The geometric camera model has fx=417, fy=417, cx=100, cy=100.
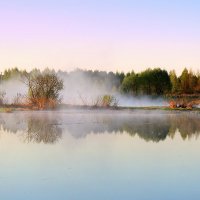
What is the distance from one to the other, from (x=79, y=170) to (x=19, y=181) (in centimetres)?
115

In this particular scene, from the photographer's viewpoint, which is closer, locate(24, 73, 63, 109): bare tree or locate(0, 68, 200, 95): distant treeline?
locate(24, 73, 63, 109): bare tree

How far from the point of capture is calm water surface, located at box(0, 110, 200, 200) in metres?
5.86

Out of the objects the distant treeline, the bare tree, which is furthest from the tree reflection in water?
the distant treeline

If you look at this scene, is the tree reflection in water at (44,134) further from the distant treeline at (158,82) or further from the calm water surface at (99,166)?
Answer: the distant treeline at (158,82)

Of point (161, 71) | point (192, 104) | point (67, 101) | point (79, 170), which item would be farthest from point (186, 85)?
point (79, 170)

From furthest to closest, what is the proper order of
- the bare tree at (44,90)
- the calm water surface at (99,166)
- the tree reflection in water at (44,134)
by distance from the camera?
the bare tree at (44,90)
the tree reflection in water at (44,134)
the calm water surface at (99,166)

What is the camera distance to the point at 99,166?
7523 mm

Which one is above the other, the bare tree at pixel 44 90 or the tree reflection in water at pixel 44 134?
the bare tree at pixel 44 90

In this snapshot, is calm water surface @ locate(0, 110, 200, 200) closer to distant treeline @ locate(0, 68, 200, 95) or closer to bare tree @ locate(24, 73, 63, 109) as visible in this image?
bare tree @ locate(24, 73, 63, 109)

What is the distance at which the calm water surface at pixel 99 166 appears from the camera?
5861 mm

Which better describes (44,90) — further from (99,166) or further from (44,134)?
(99,166)

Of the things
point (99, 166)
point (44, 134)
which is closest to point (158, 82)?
point (44, 134)

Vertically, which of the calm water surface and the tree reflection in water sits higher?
the tree reflection in water

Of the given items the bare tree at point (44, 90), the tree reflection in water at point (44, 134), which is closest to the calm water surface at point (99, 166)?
the tree reflection in water at point (44, 134)
